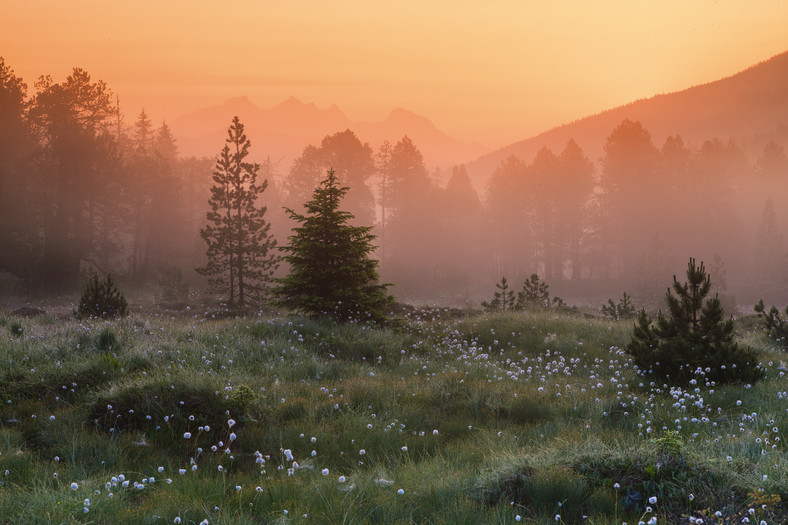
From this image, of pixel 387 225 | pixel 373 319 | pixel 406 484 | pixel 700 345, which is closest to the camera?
pixel 406 484

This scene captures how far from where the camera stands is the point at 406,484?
4.91m

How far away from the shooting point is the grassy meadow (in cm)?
427

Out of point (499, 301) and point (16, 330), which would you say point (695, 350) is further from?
point (16, 330)

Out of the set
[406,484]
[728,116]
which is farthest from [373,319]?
[728,116]

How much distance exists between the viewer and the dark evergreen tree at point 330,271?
14969 mm

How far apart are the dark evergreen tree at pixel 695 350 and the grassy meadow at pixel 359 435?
0.37 m

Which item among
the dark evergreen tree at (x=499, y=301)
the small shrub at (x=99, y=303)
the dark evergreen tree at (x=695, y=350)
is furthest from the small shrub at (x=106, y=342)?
the dark evergreen tree at (x=499, y=301)

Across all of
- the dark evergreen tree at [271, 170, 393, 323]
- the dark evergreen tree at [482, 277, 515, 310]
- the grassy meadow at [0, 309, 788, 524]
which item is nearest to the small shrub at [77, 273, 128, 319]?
the grassy meadow at [0, 309, 788, 524]

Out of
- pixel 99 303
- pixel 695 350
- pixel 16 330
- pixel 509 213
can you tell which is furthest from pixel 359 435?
pixel 509 213

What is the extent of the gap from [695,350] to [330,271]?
29.2 feet

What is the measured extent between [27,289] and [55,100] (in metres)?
15.2

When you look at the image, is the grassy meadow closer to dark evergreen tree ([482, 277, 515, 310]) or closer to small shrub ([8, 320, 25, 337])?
small shrub ([8, 320, 25, 337])

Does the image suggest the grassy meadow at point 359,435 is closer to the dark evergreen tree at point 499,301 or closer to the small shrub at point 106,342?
the small shrub at point 106,342

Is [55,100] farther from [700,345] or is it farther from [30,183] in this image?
[700,345]
